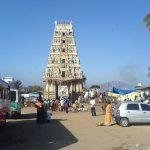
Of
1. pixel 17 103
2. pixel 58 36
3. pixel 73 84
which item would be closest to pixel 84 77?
pixel 73 84

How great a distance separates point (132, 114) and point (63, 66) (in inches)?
3323

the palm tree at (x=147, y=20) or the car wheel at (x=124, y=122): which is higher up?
the palm tree at (x=147, y=20)

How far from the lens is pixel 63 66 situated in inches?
4510

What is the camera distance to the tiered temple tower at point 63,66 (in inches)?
4454

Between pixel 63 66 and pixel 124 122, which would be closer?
pixel 124 122

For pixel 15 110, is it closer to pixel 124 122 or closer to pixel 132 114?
pixel 124 122

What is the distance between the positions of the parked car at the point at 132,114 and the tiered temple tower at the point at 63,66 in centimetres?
8095

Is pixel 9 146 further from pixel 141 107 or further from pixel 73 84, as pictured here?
pixel 73 84

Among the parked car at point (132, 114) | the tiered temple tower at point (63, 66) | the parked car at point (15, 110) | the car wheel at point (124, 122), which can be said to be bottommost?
the car wheel at point (124, 122)

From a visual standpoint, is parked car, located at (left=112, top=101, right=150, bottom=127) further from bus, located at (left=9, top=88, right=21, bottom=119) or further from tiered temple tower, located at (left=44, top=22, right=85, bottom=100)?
tiered temple tower, located at (left=44, top=22, right=85, bottom=100)

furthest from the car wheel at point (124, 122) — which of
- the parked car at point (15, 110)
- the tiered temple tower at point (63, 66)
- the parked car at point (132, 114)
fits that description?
the tiered temple tower at point (63, 66)

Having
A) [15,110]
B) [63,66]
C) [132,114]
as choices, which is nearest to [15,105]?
[15,110]

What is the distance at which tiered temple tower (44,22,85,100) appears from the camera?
113125 millimetres

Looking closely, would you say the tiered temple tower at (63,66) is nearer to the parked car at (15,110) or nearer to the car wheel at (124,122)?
the parked car at (15,110)
